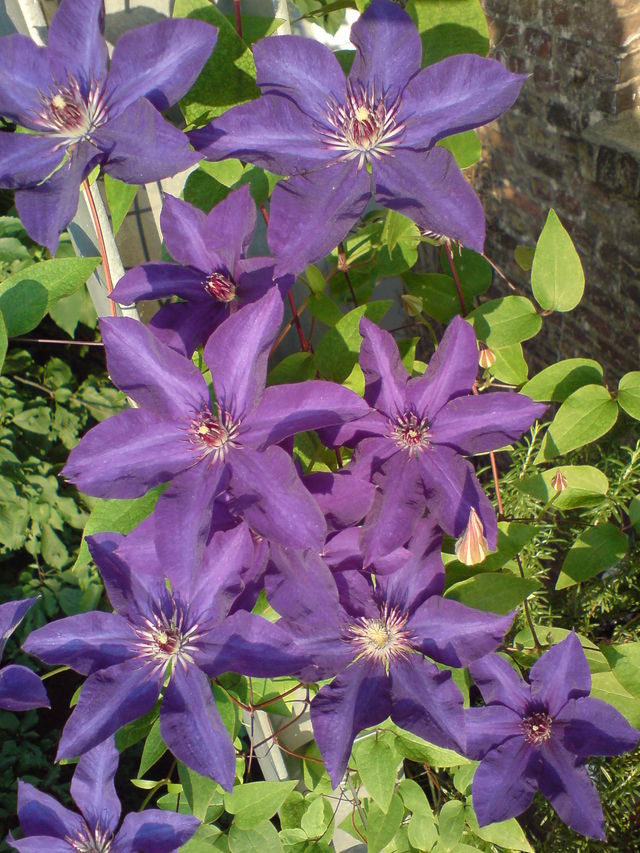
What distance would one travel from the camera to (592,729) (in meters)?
0.74

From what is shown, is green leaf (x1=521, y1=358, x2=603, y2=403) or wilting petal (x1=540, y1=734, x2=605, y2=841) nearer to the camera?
wilting petal (x1=540, y1=734, x2=605, y2=841)

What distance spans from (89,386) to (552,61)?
164 cm

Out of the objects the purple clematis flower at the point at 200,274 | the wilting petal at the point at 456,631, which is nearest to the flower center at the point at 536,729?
the wilting petal at the point at 456,631

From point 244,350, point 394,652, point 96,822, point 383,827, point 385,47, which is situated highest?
point 385,47

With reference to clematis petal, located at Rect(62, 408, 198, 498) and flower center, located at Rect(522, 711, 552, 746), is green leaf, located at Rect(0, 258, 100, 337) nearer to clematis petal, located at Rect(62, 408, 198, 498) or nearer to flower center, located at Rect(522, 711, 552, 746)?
clematis petal, located at Rect(62, 408, 198, 498)

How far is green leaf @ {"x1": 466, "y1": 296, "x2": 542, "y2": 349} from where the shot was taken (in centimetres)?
82

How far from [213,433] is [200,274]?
0.16 metres

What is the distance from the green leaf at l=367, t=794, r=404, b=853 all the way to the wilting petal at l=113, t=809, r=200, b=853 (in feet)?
1.00

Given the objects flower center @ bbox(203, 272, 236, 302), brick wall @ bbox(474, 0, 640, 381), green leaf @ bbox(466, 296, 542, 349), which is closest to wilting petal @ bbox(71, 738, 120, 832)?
flower center @ bbox(203, 272, 236, 302)

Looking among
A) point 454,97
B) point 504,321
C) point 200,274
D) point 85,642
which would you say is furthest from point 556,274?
point 85,642

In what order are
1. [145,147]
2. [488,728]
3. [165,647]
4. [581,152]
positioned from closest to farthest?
[145,147] < [165,647] < [488,728] < [581,152]

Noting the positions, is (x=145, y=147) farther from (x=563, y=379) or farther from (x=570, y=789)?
(x=570, y=789)

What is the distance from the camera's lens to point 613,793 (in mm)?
1367

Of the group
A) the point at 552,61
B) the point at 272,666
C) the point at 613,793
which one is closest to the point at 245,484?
the point at 272,666
